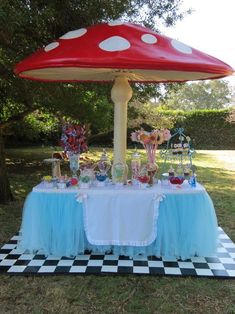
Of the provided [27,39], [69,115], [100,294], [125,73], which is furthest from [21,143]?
[100,294]

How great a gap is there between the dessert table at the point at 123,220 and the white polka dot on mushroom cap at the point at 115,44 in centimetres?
124

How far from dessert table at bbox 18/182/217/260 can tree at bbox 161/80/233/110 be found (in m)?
36.3

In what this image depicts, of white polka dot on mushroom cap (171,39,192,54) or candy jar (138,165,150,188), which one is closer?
white polka dot on mushroom cap (171,39,192,54)

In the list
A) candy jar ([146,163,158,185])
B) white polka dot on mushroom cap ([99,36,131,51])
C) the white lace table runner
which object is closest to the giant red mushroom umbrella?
white polka dot on mushroom cap ([99,36,131,51])

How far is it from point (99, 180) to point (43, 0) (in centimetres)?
237

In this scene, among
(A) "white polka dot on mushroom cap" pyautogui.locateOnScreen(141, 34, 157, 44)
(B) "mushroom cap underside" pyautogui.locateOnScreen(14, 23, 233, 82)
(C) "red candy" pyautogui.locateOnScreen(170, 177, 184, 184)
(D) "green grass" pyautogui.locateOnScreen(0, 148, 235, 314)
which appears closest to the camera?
(D) "green grass" pyautogui.locateOnScreen(0, 148, 235, 314)

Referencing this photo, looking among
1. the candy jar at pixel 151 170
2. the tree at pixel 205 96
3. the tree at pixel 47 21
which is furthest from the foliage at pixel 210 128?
the tree at pixel 205 96

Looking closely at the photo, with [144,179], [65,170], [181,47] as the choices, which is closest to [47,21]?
[181,47]

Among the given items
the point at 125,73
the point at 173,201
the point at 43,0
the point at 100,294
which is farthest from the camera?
the point at 43,0

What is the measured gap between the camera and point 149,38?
3521 millimetres

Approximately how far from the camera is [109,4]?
5.11 meters

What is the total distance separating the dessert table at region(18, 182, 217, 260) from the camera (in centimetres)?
357

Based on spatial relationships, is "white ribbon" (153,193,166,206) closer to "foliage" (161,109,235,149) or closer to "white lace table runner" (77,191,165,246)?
"white lace table runner" (77,191,165,246)

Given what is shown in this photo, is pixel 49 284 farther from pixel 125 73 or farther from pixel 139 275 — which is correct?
pixel 125 73
